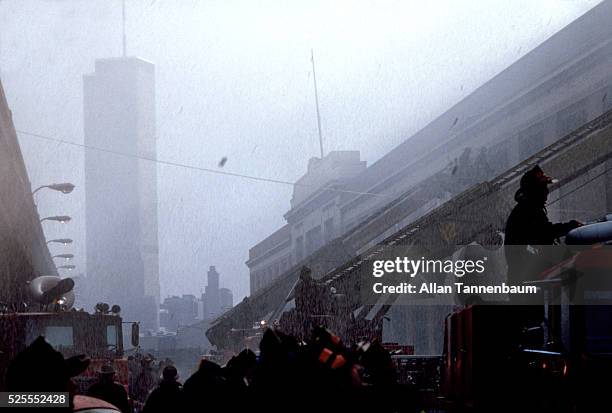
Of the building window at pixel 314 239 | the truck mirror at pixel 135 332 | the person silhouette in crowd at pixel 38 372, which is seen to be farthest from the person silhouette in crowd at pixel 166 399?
the building window at pixel 314 239

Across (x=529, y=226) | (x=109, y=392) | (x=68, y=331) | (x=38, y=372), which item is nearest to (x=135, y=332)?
(x=68, y=331)

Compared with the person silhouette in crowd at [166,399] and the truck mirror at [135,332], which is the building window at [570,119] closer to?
the truck mirror at [135,332]

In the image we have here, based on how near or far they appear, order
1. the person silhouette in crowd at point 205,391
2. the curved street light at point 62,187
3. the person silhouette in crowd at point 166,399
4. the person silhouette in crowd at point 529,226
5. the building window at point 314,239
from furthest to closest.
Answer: the building window at point 314,239 → the curved street light at point 62,187 → the person silhouette in crowd at point 529,226 → the person silhouette in crowd at point 166,399 → the person silhouette in crowd at point 205,391

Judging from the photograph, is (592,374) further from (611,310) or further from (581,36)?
(581,36)

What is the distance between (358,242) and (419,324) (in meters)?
17.8

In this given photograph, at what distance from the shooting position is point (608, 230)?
8945mm

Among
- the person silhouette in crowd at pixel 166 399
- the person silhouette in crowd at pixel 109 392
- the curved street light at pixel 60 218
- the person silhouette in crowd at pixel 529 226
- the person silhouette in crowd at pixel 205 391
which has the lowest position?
the person silhouette in crowd at pixel 109 392

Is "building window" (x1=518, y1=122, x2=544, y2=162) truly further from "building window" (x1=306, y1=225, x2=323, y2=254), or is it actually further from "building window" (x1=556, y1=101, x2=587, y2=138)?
"building window" (x1=306, y1=225, x2=323, y2=254)

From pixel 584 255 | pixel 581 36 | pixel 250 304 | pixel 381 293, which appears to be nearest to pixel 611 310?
pixel 584 255

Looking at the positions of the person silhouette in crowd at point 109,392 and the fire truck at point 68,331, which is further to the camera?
the fire truck at point 68,331

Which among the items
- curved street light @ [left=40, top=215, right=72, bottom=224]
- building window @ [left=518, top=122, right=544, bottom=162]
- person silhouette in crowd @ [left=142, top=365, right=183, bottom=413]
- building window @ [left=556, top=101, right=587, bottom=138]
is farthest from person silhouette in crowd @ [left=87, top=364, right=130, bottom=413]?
building window @ [left=518, top=122, right=544, bottom=162]

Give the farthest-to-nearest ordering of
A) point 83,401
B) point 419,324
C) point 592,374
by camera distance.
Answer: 1. point 419,324
2. point 592,374
3. point 83,401

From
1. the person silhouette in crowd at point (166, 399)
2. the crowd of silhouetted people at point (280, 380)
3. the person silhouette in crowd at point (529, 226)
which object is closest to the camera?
the crowd of silhouetted people at point (280, 380)

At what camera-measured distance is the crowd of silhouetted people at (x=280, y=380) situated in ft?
15.3
